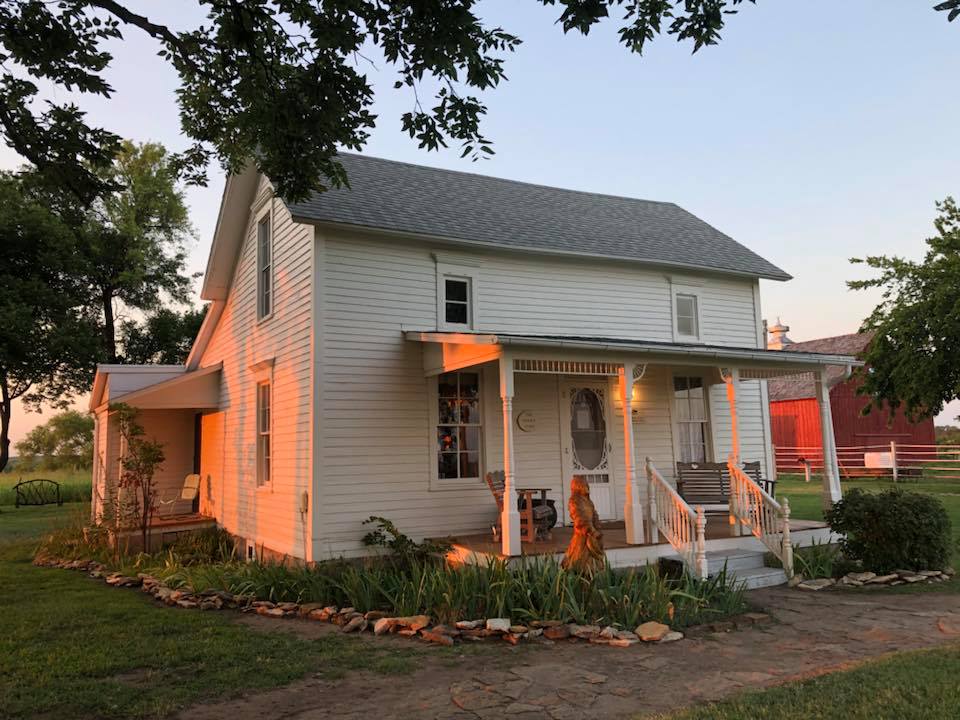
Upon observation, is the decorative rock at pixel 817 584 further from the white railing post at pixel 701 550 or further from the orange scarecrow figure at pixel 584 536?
the orange scarecrow figure at pixel 584 536

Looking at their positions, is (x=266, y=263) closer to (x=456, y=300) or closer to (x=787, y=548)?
(x=456, y=300)

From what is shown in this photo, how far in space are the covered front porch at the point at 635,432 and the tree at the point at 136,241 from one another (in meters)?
21.9

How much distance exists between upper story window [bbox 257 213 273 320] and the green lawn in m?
11.4

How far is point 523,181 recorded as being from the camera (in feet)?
50.1

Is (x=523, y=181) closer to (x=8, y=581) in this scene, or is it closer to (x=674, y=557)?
(x=674, y=557)

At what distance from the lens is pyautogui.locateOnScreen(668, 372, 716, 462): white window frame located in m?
12.7

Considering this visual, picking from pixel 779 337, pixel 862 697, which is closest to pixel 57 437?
pixel 779 337

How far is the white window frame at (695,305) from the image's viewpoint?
13.3 metres

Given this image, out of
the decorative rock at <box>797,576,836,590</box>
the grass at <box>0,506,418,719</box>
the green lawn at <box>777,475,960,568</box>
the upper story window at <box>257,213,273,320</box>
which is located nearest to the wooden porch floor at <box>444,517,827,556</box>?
the decorative rock at <box>797,576,836,590</box>

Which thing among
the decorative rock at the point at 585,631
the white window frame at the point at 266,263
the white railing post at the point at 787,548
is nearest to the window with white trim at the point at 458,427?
the white window frame at the point at 266,263

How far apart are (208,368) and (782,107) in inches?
472

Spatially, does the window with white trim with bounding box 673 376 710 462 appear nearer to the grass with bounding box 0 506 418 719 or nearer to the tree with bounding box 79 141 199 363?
the grass with bounding box 0 506 418 719

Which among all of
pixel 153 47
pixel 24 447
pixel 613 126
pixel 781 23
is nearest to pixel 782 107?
pixel 613 126

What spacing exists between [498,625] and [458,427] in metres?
4.41
